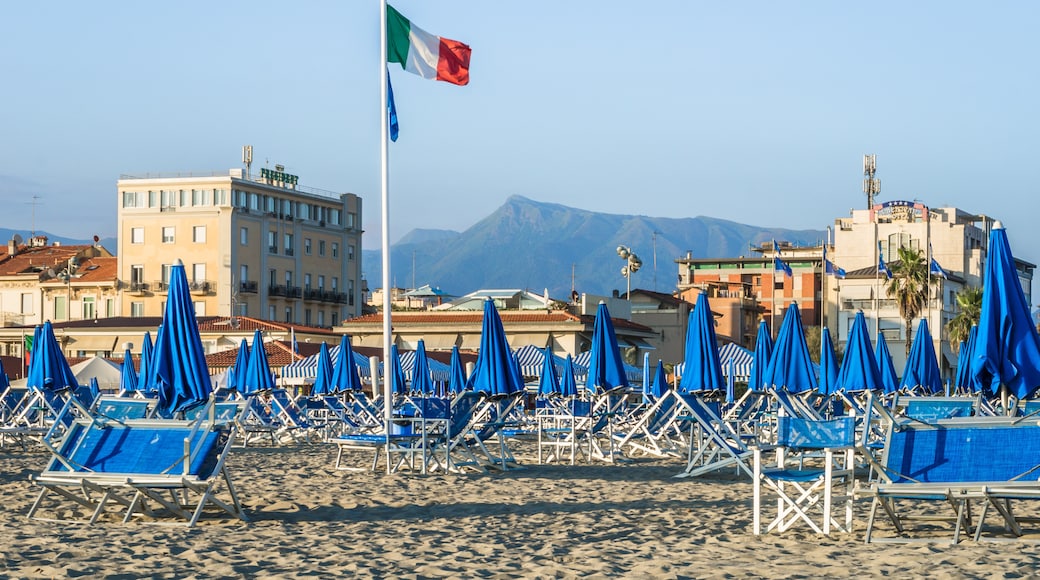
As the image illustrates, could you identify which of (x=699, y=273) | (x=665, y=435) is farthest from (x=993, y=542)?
(x=699, y=273)

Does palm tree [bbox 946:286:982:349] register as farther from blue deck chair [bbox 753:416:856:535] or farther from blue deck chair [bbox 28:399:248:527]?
blue deck chair [bbox 28:399:248:527]

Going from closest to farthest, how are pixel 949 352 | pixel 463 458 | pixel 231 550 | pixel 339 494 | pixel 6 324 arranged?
pixel 231 550
pixel 339 494
pixel 463 458
pixel 6 324
pixel 949 352

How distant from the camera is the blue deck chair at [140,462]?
1075 centimetres

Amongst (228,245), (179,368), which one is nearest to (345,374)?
(179,368)

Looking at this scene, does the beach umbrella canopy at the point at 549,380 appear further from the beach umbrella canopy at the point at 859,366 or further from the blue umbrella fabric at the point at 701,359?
the blue umbrella fabric at the point at 701,359

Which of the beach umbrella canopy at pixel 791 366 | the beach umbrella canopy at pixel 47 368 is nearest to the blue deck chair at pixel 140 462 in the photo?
the beach umbrella canopy at pixel 791 366

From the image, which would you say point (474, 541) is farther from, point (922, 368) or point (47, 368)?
point (922, 368)

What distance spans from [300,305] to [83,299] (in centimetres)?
1070

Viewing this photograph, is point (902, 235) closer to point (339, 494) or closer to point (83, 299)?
point (83, 299)

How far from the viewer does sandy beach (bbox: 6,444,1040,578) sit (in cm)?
852

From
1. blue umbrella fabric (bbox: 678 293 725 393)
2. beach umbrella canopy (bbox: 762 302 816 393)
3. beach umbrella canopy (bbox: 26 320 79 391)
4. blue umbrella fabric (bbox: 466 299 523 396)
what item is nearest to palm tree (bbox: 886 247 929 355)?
beach umbrella canopy (bbox: 762 302 816 393)

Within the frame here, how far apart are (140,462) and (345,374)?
54.7ft

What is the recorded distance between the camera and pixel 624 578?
8297mm

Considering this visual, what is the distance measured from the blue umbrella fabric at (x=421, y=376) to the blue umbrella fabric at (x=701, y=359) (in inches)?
473
